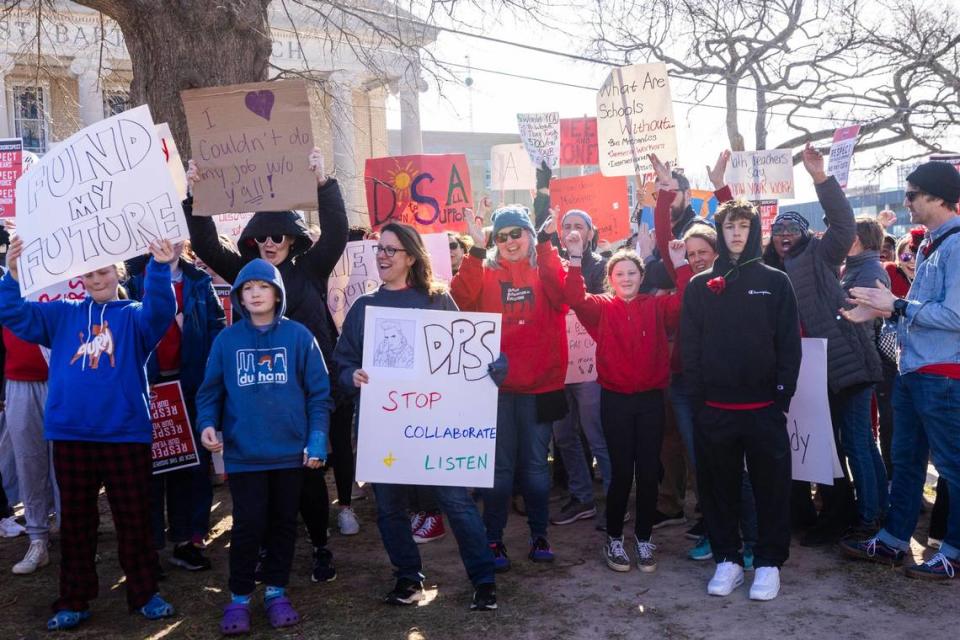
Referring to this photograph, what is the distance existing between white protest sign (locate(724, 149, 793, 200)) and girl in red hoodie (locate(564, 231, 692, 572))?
7.33m

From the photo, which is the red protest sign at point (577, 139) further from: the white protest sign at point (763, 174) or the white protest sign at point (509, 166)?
the white protest sign at point (763, 174)

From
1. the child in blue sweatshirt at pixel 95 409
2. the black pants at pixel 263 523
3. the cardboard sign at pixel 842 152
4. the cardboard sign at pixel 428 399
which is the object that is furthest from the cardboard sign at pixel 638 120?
the child in blue sweatshirt at pixel 95 409

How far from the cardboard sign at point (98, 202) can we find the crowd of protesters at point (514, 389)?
0.14 metres

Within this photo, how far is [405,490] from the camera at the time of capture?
4.67 meters

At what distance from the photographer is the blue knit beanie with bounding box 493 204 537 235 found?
5027 millimetres

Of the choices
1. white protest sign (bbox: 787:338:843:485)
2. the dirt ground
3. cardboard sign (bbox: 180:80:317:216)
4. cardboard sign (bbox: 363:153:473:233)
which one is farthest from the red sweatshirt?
cardboard sign (bbox: 363:153:473:233)

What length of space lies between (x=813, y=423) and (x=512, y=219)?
6.77 ft

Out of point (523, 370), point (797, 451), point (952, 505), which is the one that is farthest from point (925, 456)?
point (523, 370)

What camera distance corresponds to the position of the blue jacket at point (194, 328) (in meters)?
5.24

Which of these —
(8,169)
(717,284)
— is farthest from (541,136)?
(717,284)

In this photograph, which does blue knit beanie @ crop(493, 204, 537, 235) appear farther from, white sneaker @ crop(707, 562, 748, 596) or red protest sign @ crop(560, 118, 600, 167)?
red protest sign @ crop(560, 118, 600, 167)

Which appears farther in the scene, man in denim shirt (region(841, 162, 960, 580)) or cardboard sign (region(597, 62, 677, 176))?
cardboard sign (region(597, 62, 677, 176))

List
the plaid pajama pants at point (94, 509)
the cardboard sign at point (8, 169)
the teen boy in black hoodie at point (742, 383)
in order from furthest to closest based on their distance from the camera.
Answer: the cardboard sign at point (8, 169) → the teen boy in black hoodie at point (742, 383) → the plaid pajama pants at point (94, 509)

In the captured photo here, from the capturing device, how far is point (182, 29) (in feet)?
21.6
